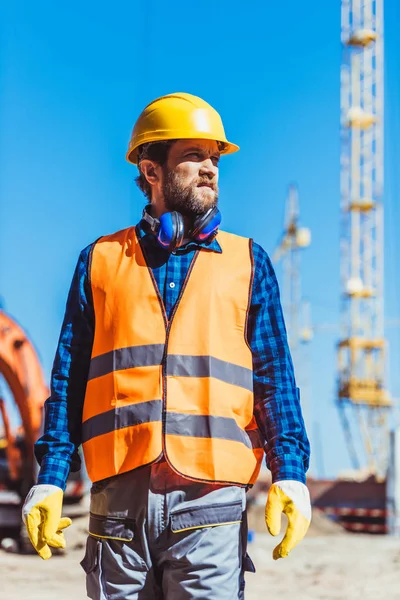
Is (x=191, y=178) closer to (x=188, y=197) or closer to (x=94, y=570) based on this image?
(x=188, y=197)

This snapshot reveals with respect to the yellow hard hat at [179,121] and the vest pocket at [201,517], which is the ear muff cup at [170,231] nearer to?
the yellow hard hat at [179,121]

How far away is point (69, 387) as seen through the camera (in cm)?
280

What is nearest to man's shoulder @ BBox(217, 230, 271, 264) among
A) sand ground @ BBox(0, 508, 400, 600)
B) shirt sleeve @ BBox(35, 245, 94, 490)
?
shirt sleeve @ BBox(35, 245, 94, 490)

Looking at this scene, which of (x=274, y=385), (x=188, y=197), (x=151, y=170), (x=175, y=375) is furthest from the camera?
(x=151, y=170)

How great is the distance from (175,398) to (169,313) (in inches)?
9.9

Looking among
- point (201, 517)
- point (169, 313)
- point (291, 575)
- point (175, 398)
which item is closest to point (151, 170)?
point (169, 313)

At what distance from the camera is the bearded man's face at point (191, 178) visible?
2914 millimetres

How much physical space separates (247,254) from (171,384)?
0.48 metres

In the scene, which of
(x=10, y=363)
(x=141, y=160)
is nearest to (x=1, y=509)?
(x=10, y=363)

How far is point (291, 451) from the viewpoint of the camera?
2709mm

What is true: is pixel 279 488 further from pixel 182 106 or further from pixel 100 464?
pixel 182 106

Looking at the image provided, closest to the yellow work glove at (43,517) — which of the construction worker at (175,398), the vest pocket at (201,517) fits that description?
the construction worker at (175,398)

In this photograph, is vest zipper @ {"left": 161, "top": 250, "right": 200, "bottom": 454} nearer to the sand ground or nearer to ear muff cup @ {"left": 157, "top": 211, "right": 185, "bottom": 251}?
ear muff cup @ {"left": 157, "top": 211, "right": 185, "bottom": 251}

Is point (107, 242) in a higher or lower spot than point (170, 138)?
lower
